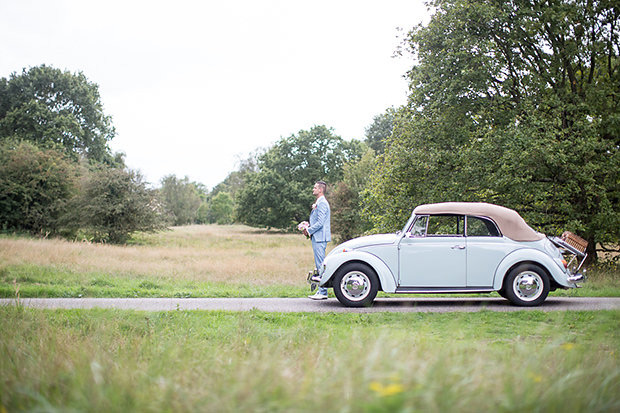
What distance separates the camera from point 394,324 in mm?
6992

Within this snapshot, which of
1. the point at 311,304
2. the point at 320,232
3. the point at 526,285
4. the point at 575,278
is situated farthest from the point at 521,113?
the point at 311,304

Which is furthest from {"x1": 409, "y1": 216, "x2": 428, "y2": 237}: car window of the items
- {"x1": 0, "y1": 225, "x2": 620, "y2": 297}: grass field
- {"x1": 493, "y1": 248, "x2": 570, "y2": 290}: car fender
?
{"x1": 0, "y1": 225, "x2": 620, "y2": 297}: grass field

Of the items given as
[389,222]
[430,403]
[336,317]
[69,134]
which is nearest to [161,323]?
[336,317]

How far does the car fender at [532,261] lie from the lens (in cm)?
893

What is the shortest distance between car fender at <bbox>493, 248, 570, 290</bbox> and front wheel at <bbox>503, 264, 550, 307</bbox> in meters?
0.12

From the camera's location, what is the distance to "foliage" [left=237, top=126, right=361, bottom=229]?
52.4m

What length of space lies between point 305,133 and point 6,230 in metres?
31.6

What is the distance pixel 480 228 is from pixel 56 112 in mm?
49731

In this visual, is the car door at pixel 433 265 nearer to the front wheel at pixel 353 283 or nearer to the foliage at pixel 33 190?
the front wheel at pixel 353 283

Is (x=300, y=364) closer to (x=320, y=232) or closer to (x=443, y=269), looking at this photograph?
(x=443, y=269)

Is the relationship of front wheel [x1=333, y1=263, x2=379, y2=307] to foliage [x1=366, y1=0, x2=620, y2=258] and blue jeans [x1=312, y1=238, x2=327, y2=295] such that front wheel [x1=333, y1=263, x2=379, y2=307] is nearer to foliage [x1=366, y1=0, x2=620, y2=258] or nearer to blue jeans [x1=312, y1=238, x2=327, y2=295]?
blue jeans [x1=312, y1=238, x2=327, y2=295]

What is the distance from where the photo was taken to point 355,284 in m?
8.96

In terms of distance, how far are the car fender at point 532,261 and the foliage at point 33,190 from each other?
93.4ft

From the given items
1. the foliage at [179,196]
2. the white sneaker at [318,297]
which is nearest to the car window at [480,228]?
the white sneaker at [318,297]
